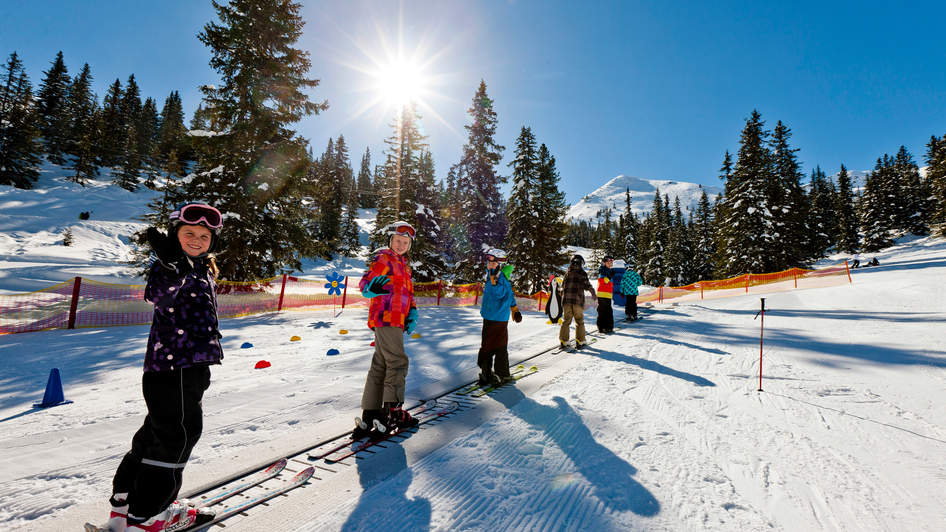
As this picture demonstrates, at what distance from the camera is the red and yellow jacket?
3699 mm

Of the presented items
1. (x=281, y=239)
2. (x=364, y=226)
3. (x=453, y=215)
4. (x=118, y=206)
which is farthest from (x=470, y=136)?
(x=364, y=226)

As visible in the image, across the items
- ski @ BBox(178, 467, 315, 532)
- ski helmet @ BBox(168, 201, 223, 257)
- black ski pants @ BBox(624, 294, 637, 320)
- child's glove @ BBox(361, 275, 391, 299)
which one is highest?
ski helmet @ BBox(168, 201, 223, 257)

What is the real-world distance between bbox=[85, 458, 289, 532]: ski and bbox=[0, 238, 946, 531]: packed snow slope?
1.49ft

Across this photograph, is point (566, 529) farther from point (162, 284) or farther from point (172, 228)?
point (172, 228)

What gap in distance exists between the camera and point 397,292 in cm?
380

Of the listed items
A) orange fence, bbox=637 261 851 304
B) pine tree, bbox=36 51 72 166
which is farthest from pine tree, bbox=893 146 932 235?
pine tree, bbox=36 51 72 166

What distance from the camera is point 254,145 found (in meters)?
14.6

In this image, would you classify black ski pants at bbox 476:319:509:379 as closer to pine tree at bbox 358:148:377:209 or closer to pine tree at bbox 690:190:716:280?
pine tree at bbox 690:190:716:280

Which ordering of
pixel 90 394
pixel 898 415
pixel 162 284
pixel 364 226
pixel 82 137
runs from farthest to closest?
pixel 364 226 < pixel 82 137 < pixel 90 394 < pixel 898 415 < pixel 162 284

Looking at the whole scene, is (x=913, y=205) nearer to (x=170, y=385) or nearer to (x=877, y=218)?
(x=877, y=218)

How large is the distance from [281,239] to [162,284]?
14.3 metres

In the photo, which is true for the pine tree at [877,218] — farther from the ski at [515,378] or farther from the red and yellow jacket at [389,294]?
the red and yellow jacket at [389,294]

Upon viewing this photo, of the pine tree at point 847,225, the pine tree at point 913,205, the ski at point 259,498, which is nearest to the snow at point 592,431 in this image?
the ski at point 259,498

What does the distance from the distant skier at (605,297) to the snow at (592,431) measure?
61.7 inches
